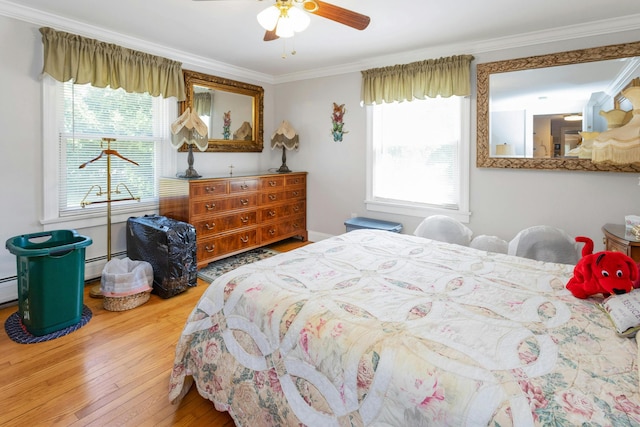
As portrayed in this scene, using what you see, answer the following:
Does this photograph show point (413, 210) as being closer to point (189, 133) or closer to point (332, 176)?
point (332, 176)

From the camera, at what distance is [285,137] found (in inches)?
198

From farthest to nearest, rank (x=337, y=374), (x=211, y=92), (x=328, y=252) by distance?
(x=211, y=92), (x=328, y=252), (x=337, y=374)

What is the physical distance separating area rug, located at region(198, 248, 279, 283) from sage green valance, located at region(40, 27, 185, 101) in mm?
1932

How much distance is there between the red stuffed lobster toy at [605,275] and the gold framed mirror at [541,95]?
6.55 feet

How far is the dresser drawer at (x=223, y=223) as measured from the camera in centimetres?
386

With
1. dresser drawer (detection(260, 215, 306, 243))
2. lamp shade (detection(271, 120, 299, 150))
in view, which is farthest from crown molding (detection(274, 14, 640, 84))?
dresser drawer (detection(260, 215, 306, 243))

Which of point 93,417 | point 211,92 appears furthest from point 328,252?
point 211,92

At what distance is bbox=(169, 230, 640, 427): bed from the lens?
3.34 ft

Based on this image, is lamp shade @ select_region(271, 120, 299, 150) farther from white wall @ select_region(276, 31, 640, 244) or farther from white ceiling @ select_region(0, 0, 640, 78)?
white ceiling @ select_region(0, 0, 640, 78)

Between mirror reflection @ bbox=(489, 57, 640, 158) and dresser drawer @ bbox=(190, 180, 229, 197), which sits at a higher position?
mirror reflection @ bbox=(489, 57, 640, 158)

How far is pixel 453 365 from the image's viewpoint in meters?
1.11

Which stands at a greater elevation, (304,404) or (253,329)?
(253,329)

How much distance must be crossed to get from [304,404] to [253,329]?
1.30ft

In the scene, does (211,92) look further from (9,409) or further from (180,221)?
(9,409)
